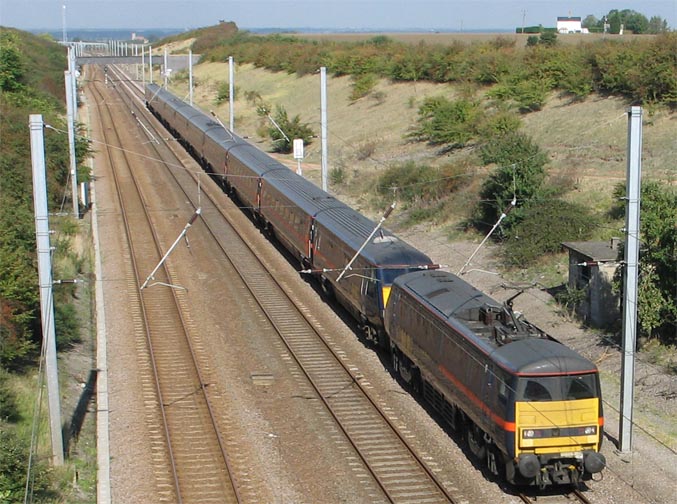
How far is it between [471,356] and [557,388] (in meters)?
1.94

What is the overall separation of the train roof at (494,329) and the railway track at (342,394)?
2491 mm

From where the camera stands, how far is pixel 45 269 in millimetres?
16781

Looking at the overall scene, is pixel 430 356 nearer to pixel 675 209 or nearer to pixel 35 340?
pixel 675 209

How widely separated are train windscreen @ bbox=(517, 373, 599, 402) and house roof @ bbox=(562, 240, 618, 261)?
357 inches

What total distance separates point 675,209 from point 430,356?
8.02 metres

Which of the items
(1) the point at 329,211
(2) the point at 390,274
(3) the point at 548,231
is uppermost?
(1) the point at 329,211

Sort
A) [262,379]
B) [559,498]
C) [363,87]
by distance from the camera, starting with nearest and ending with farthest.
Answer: [559,498] → [262,379] → [363,87]

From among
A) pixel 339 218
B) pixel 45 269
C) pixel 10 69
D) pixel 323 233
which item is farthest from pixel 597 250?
pixel 10 69

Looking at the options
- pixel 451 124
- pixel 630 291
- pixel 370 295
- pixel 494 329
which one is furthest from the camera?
pixel 451 124

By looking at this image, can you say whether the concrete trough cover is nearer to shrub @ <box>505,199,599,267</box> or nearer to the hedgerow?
shrub @ <box>505,199,599,267</box>

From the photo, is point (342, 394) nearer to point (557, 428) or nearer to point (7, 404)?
point (557, 428)

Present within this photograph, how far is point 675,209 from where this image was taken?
22297mm

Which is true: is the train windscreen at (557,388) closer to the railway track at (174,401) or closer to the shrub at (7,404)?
the railway track at (174,401)

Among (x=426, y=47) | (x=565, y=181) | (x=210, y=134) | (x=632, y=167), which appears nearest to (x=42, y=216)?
(x=632, y=167)
